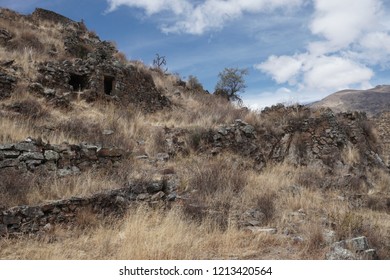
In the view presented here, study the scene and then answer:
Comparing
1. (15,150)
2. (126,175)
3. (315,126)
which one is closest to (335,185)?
(315,126)

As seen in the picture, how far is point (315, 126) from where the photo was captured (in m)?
13.5

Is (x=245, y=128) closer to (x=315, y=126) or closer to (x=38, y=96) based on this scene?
(x=315, y=126)

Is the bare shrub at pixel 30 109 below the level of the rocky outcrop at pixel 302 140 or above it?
above

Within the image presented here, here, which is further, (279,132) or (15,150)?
(279,132)

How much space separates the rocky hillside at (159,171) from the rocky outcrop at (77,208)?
0.06 ft

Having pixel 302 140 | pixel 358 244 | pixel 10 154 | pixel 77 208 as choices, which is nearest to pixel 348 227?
pixel 358 244

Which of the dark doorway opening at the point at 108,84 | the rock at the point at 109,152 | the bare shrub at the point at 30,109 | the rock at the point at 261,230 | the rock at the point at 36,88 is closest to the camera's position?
the rock at the point at 261,230

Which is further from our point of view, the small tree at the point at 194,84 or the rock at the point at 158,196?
the small tree at the point at 194,84

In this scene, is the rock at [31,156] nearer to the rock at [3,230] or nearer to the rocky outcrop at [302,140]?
the rock at [3,230]

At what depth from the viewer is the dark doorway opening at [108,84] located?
16.0 meters

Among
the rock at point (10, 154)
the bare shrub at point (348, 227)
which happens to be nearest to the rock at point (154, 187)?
the rock at point (10, 154)

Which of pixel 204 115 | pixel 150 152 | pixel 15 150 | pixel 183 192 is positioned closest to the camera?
pixel 15 150

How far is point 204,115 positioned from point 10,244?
439 inches

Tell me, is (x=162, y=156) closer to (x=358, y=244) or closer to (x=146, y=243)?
(x=146, y=243)
